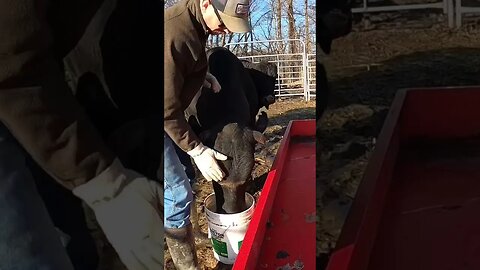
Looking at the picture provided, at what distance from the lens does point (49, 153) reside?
3.72 ft

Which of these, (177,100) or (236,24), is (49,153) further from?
(236,24)

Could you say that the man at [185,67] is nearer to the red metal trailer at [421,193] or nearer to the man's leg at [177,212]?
the man's leg at [177,212]

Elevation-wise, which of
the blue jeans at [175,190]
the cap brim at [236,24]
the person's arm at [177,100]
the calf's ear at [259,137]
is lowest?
the blue jeans at [175,190]

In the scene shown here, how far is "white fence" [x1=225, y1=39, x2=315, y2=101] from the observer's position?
5.42 ft

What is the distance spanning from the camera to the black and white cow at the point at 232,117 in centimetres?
166

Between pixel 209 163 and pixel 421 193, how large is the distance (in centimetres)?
76

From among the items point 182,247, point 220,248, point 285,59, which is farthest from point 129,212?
point 285,59

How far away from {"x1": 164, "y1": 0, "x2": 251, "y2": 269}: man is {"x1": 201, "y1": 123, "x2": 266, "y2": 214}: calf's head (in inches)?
2.4

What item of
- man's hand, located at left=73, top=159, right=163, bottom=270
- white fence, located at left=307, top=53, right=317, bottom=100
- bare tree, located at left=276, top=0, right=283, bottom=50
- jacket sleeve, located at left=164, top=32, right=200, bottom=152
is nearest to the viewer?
man's hand, located at left=73, top=159, right=163, bottom=270

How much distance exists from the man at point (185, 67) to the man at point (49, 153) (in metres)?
0.38

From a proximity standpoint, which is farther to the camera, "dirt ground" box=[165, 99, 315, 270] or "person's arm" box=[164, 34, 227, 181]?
"dirt ground" box=[165, 99, 315, 270]

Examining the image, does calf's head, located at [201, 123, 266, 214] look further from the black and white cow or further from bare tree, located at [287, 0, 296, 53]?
bare tree, located at [287, 0, 296, 53]

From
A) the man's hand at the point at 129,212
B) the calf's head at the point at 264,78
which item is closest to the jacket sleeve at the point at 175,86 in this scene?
the calf's head at the point at 264,78

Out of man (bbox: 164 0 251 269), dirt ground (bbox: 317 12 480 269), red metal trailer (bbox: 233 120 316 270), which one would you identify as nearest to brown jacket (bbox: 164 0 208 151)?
man (bbox: 164 0 251 269)
